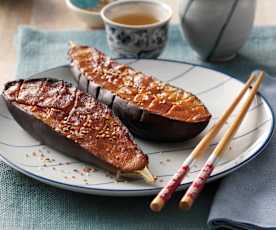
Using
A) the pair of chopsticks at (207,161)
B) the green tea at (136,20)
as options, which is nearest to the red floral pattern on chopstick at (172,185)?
the pair of chopsticks at (207,161)

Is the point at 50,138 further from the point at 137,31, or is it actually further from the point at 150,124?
the point at 137,31

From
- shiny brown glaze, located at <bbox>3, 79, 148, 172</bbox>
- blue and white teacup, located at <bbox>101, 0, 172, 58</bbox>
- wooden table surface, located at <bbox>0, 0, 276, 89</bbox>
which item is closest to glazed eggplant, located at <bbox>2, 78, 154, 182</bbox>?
shiny brown glaze, located at <bbox>3, 79, 148, 172</bbox>

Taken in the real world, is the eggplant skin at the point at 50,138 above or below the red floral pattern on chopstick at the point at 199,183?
below

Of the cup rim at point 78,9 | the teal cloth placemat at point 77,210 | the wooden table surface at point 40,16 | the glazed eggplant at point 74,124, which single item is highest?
the glazed eggplant at point 74,124

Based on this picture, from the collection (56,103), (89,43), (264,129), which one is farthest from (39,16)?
(264,129)

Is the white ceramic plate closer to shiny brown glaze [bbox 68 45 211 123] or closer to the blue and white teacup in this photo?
shiny brown glaze [bbox 68 45 211 123]

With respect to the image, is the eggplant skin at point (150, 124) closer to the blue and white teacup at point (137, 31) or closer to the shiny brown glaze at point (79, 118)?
the shiny brown glaze at point (79, 118)
